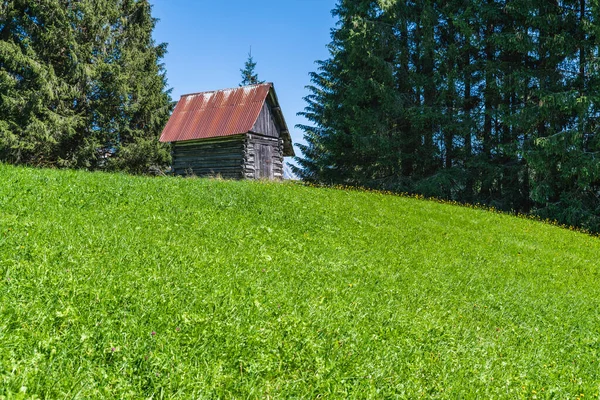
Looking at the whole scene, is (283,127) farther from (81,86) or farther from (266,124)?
(81,86)

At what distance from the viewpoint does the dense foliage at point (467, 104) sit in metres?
17.1

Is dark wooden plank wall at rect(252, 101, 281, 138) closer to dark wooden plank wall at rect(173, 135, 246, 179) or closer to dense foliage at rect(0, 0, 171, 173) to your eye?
dark wooden plank wall at rect(173, 135, 246, 179)

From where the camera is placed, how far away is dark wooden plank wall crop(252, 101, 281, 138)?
2312 centimetres

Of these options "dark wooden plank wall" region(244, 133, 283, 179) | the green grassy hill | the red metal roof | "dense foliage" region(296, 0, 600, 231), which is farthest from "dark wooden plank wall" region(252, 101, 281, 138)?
the green grassy hill

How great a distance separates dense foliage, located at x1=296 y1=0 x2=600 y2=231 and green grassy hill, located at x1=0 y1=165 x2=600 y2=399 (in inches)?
384

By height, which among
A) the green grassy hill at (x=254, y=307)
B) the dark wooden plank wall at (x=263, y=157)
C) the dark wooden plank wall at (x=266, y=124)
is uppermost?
the dark wooden plank wall at (x=266, y=124)

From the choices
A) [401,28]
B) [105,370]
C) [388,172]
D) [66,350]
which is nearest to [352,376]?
[105,370]

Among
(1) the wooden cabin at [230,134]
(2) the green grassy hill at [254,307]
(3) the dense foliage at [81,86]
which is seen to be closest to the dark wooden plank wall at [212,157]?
(1) the wooden cabin at [230,134]

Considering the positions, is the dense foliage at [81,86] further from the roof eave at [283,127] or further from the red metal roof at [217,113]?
the roof eave at [283,127]

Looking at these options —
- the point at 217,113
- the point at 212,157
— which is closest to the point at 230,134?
the point at 212,157

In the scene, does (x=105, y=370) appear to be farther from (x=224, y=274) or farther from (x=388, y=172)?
(x=388, y=172)

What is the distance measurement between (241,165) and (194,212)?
560 inches

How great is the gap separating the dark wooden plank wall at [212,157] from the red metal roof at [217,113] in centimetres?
60

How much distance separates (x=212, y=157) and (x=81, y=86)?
10.8 metres
